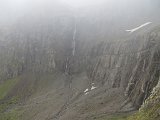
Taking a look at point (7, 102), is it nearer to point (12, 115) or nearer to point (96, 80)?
point (12, 115)

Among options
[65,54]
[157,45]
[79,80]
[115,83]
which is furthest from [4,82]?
[157,45]

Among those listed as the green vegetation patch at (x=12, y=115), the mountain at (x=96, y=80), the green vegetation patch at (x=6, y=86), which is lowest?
the green vegetation patch at (x=6, y=86)

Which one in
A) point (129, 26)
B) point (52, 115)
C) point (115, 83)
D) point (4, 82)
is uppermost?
point (129, 26)

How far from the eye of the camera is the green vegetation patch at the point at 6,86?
606 feet

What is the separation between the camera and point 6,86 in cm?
19100

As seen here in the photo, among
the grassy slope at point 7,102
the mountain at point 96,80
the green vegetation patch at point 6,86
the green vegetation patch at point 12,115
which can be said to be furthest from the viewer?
the green vegetation patch at point 6,86

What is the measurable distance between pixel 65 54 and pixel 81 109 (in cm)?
7257

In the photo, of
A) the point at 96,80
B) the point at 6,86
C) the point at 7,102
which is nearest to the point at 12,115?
the point at 7,102

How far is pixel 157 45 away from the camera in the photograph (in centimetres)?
12606

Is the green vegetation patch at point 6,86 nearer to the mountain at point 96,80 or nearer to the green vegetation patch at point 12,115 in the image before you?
the mountain at point 96,80

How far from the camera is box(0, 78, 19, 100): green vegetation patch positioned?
7277 inches

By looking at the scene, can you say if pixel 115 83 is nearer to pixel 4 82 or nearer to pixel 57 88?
pixel 57 88

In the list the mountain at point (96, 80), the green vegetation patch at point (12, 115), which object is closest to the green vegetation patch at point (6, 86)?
the mountain at point (96, 80)

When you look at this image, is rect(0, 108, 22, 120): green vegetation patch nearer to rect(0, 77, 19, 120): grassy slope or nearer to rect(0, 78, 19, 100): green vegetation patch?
rect(0, 77, 19, 120): grassy slope
